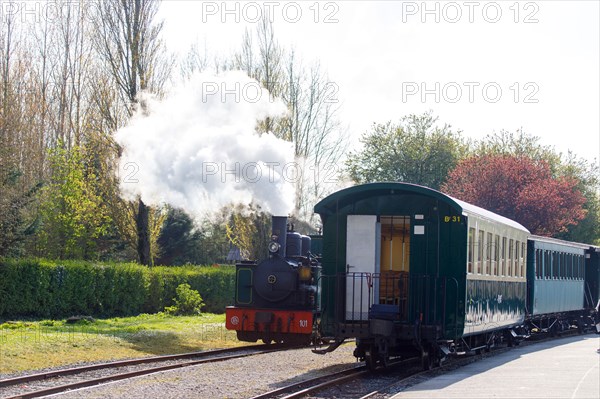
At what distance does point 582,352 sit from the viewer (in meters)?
19.3

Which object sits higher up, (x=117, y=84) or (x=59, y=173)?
(x=117, y=84)

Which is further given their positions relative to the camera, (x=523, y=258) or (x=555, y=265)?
(x=555, y=265)

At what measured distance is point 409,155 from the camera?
5466 cm

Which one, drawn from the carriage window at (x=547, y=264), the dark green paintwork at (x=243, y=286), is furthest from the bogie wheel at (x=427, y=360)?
the carriage window at (x=547, y=264)

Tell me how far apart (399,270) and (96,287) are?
15462 millimetres

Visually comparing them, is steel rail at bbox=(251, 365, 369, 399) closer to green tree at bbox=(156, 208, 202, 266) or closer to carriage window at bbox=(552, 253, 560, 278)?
carriage window at bbox=(552, 253, 560, 278)

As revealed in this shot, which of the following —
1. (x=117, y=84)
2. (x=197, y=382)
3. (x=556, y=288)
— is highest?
(x=117, y=84)

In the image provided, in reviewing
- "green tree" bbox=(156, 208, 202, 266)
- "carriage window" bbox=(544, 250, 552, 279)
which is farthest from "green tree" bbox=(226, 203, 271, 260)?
"carriage window" bbox=(544, 250, 552, 279)

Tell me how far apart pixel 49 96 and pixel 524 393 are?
133 ft

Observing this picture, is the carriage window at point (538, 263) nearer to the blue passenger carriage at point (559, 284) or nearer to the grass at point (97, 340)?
the blue passenger carriage at point (559, 284)

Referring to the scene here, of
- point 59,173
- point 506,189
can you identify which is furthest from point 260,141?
point 506,189

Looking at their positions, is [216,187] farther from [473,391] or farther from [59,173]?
[59,173]

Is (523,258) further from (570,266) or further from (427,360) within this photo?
(570,266)

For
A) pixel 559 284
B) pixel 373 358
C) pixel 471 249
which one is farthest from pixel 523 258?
pixel 373 358
